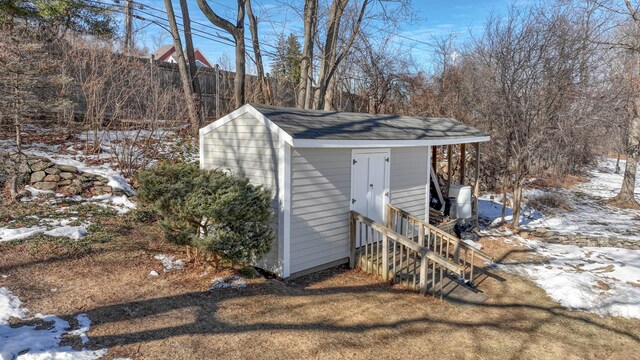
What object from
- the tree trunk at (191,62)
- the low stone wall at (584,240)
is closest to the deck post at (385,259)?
the low stone wall at (584,240)

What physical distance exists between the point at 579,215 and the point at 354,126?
9680 mm

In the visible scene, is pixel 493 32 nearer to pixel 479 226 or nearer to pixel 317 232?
pixel 479 226

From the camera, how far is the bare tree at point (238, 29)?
34.8ft

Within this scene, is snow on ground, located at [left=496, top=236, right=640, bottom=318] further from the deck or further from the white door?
the white door

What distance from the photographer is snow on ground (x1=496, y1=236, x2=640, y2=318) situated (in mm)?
6379

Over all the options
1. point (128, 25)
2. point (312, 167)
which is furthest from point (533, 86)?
point (128, 25)

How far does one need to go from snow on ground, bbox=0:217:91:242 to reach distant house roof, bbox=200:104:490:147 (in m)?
2.57

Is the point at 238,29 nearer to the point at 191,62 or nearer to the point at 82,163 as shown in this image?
the point at 191,62

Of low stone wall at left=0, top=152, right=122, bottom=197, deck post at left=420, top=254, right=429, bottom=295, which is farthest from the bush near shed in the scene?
low stone wall at left=0, top=152, right=122, bottom=197

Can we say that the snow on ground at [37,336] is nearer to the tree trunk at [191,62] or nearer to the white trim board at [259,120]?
the white trim board at [259,120]

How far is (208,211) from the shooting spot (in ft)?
17.3

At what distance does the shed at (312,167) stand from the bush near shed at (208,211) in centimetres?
54

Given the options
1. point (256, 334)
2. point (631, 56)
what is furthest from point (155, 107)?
point (631, 56)

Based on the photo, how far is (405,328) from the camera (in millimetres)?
5020
